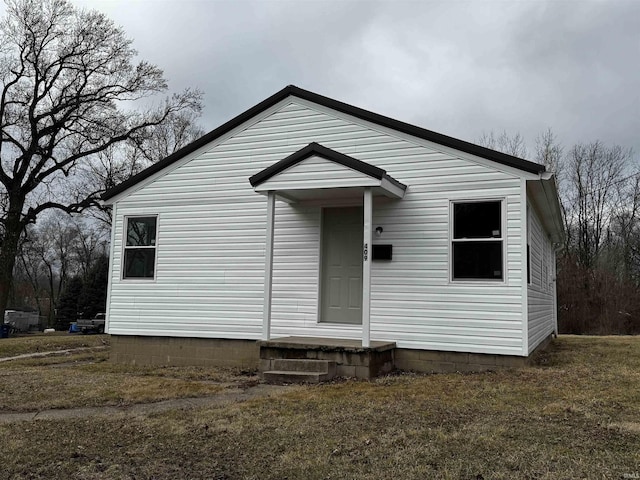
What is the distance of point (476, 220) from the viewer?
8.36 m

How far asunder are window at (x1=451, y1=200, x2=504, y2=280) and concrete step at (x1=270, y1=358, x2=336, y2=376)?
242 centimetres

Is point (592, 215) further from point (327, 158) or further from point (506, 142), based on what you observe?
point (327, 158)

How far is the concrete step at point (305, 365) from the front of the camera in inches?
301

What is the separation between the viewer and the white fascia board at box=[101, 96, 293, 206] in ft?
33.1

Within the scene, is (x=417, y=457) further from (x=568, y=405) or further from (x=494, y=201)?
(x=494, y=201)

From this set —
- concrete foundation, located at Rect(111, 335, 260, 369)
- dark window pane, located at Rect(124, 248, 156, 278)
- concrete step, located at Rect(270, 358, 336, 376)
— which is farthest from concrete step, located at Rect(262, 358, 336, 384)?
dark window pane, located at Rect(124, 248, 156, 278)

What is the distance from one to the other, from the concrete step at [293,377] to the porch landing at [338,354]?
19 cm

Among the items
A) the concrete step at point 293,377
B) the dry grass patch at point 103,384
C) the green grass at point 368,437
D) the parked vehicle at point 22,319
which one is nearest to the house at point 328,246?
the concrete step at point 293,377

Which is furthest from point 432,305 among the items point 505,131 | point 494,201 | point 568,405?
point 505,131

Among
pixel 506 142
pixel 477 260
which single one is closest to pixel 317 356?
pixel 477 260

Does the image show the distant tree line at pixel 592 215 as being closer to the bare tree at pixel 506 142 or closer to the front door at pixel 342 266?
the bare tree at pixel 506 142

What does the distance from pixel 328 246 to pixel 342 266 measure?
0.43 meters

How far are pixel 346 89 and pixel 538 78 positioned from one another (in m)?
7.86

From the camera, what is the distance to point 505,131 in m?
31.9
